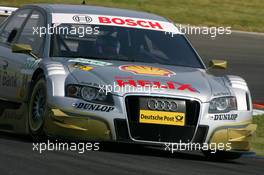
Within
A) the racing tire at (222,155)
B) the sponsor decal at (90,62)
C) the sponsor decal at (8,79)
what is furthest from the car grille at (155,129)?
the sponsor decal at (8,79)

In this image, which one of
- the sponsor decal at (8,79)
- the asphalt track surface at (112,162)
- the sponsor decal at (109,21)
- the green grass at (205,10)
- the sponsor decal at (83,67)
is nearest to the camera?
the asphalt track surface at (112,162)

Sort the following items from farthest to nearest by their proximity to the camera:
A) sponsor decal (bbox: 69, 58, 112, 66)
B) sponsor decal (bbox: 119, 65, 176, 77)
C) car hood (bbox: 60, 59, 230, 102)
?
sponsor decal (bbox: 69, 58, 112, 66) → sponsor decal (bbox: 119, 65, 176, 77) → car hood (bbox: 60, 59, 230, 102)

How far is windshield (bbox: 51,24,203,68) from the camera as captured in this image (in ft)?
33.6

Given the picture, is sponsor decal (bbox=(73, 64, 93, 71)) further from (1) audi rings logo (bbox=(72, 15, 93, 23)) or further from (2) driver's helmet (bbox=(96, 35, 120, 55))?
(1) audi rings logo (bbox=(72, 15, 93, 23))

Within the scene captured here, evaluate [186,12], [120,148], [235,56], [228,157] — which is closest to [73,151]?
[120,148]

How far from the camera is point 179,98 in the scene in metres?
9.16

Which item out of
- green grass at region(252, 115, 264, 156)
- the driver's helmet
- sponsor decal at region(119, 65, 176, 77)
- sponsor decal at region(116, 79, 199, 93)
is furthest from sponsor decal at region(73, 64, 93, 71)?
green grass at region(252, 115, 264, 156)

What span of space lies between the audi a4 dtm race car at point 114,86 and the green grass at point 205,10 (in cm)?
2009

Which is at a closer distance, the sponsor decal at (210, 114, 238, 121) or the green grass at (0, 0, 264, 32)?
the sponsor decal at (210, 114, 238, 121)

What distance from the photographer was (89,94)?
9.12 meters

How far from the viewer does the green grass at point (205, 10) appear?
3172 centimetres

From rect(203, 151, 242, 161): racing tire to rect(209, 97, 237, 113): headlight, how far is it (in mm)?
481

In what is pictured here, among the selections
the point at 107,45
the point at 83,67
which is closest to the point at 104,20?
the point at 107,45

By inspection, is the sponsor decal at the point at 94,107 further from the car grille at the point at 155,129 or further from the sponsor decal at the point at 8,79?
the sponsor decal at the point at 8,79
